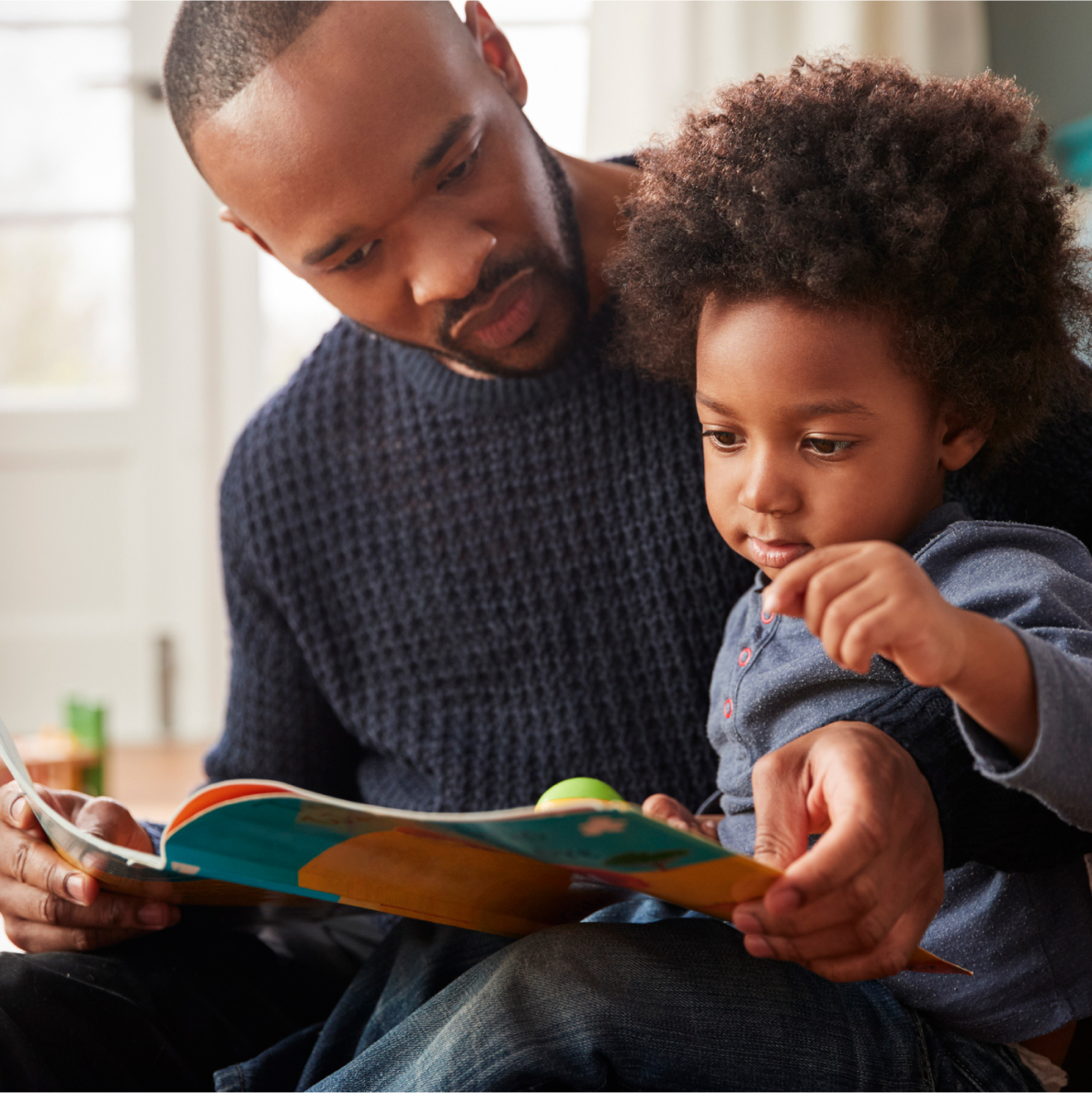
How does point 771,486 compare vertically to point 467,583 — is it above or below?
above

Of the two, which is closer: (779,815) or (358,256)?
(779,815)

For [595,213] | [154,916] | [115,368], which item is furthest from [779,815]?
[115,368]

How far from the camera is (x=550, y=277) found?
0.91 meters

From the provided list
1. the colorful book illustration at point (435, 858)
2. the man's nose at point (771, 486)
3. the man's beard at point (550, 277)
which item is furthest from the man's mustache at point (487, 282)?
the colorful book illustration at point (435, 858)

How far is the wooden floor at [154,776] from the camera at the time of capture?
6.86 feet

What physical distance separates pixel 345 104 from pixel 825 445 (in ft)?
1.35

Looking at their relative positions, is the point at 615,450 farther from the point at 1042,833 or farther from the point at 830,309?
the point at 1042,833

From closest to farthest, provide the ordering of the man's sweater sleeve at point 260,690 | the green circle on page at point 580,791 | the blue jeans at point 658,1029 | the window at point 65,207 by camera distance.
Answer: the blue jeans at point 658,1029, the green circle on page at point 580,791, the man's sweater sleeve at point 260,690, the window at point 65,207

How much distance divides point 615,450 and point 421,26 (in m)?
0.36

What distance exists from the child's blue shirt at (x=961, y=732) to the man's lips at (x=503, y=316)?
1.13 feet

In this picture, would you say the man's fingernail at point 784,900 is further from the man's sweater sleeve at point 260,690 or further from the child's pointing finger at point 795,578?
the man's sweater sleeve at point 260,690

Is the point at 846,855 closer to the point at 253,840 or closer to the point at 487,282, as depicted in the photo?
the point at 253,840

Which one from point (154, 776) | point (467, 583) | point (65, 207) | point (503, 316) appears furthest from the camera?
point (65, 207)

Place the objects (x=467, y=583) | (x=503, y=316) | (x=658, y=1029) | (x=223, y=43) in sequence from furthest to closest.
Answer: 1. (x=467, y=583)
2. (x=503, y=316)
3. (x=223, y=43)
4. (x=658, y=1029)
